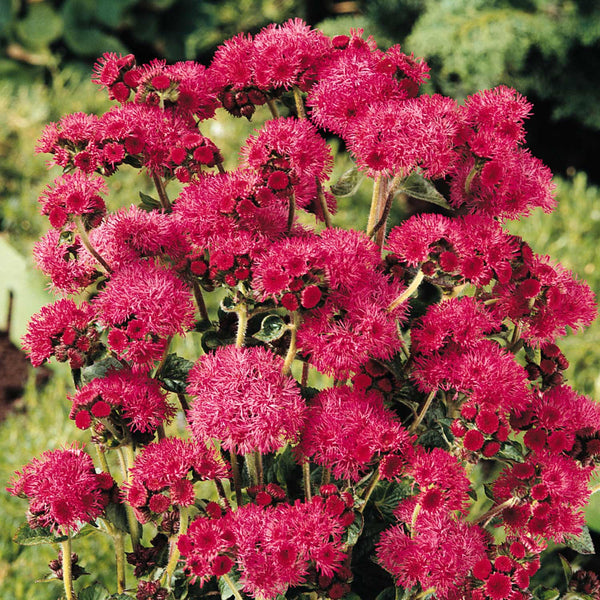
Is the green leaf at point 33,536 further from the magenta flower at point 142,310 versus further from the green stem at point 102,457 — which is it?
the magenta flower at point 142,310

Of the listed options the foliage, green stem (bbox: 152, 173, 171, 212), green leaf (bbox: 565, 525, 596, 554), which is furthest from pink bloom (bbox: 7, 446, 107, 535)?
the foliage

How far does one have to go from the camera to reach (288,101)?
3.45ft

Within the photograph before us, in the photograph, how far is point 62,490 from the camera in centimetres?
85

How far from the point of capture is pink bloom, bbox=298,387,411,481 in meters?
0.85

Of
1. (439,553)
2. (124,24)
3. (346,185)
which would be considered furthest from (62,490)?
(124,24)

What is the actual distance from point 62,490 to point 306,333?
1.04ft

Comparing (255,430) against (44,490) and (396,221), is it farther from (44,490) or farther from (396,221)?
(396,221)

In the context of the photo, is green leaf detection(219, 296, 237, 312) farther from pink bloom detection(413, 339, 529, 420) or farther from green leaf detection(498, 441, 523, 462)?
green leaf detection(498, 441, 523, 462)

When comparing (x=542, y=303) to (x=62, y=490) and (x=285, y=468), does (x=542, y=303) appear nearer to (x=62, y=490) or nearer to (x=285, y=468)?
(x=285, y=468)

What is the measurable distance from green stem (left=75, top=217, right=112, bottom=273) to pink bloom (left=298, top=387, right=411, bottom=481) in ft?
0.99

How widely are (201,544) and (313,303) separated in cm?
27

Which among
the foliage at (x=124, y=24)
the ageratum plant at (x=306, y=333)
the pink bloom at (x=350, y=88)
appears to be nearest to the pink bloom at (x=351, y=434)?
the ageratum plant at (x=306, y=333)

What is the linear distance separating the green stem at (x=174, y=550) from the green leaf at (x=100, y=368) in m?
0.20

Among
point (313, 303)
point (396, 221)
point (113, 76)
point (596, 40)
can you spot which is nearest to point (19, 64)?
point (396, 221)
